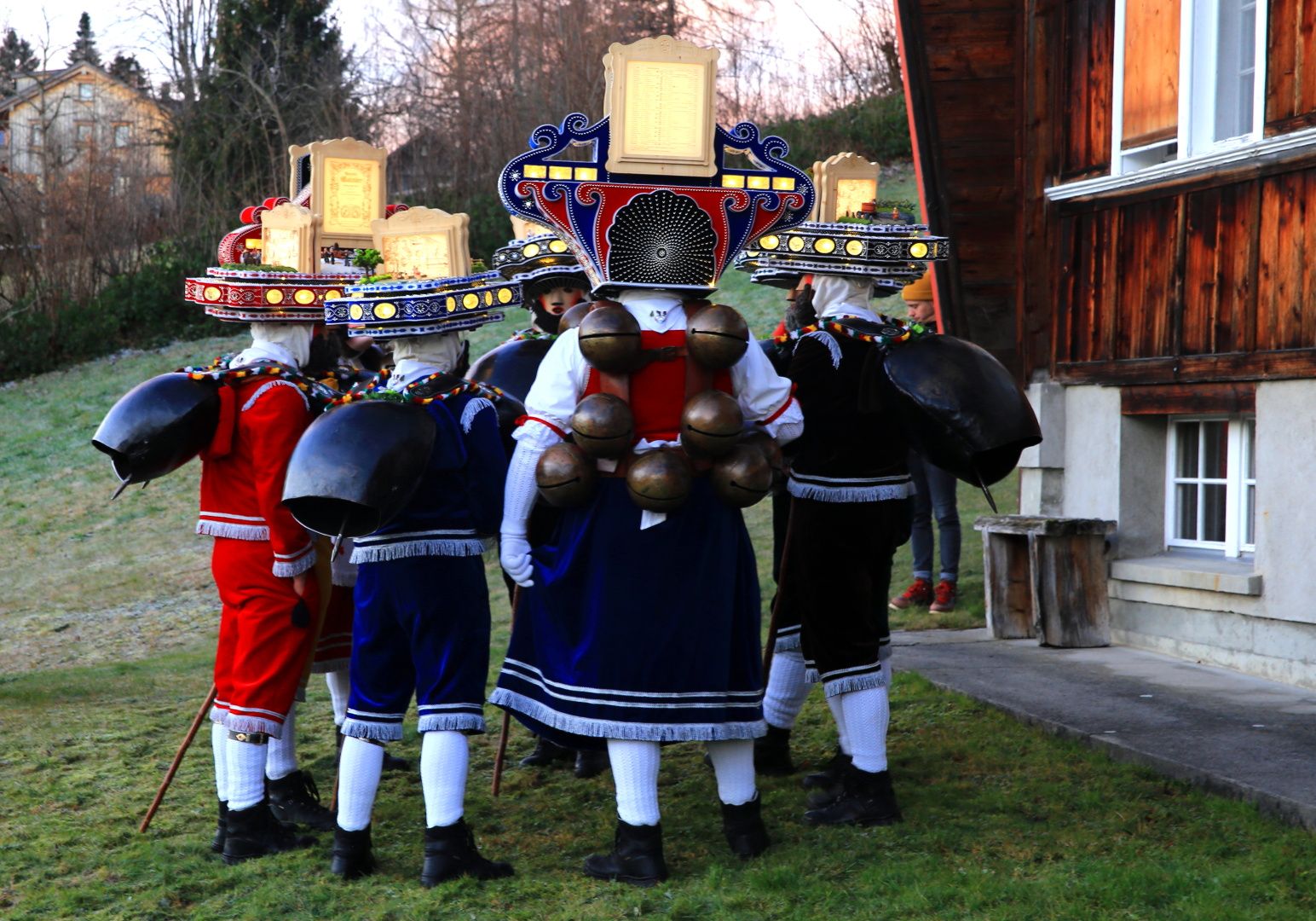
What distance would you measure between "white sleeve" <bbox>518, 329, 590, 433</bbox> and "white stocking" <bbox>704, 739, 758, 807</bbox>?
3.67 ft

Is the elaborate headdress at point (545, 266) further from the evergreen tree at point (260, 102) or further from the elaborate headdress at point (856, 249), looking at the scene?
the evergreen tree at point (260, 102)

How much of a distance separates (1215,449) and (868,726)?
11.5 feet

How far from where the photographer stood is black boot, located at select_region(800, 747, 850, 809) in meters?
4.26

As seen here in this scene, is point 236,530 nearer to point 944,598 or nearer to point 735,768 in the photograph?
point 735,768

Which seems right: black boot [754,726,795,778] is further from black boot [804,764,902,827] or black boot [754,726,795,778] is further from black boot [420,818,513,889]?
black boot [420,818,513,889]

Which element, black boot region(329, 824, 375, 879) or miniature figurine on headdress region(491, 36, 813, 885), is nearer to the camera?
miniature figurine on headdress region(491, 36, 813, 885)

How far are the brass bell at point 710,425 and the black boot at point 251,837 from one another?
1.94 metres

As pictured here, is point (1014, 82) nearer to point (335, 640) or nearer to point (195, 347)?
point (335, 640)

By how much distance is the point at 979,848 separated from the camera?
3.78 meters

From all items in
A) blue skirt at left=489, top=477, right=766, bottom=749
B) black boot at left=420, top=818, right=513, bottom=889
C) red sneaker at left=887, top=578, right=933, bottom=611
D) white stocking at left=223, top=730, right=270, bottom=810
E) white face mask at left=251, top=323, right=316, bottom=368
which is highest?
white face mask at left=251, top=323, right=316, bottom=368

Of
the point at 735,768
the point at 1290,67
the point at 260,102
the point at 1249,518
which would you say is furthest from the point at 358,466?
the point at 260,102

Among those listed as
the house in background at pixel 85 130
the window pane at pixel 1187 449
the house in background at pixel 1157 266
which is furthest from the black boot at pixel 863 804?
the house in background at pixel 85 130

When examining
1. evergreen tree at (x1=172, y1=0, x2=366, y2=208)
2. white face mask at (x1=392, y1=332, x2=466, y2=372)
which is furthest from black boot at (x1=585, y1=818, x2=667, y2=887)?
evergreen tree at (x1=172, y1=0, x2=366, y2=208)

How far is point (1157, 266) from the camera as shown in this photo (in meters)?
6.52
